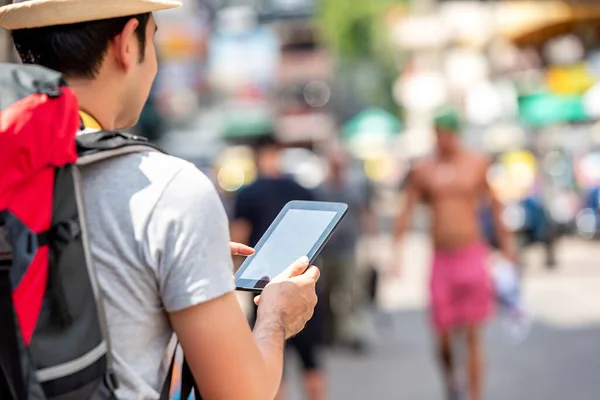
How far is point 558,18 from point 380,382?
5.28 metres

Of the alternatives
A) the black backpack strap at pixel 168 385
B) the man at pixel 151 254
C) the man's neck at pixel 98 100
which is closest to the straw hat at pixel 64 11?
the man at pixel 151 254

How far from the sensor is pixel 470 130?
42.5 meters

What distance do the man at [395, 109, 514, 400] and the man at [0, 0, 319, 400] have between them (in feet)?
17.2

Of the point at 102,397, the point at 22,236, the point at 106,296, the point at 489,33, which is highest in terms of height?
the point at 22,236

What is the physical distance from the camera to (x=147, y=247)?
1890 millimetres

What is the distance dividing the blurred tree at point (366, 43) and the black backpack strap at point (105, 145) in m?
57.4

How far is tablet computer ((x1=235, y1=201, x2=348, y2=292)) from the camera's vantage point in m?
2.27

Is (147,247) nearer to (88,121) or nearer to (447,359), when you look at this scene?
(88,121)

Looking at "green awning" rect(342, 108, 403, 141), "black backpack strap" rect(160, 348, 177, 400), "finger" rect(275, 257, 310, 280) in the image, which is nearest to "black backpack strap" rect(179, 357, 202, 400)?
"black backpack strap" rect(160, 348, 177, 400)

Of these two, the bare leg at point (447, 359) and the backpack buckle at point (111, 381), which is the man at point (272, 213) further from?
the backpack buckle at point (111, 381)

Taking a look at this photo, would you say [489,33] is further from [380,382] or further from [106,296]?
[106,296]

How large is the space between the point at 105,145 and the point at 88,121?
0.63 ft

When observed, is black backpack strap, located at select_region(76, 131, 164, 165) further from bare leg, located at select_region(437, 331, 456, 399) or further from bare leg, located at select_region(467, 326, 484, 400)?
bare leg, located at select_region(437, 331, 456, 399)

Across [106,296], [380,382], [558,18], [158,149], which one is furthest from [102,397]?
[558,18]
